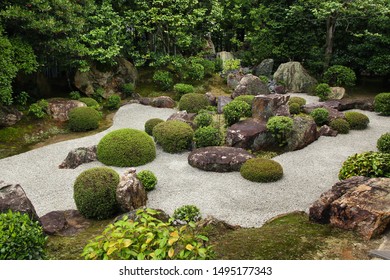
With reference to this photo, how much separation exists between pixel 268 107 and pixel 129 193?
9360 mm

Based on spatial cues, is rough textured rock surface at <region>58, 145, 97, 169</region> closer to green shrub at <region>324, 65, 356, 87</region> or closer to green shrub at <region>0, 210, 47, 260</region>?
green shrub at <region>0, 210, 47, 260</region>

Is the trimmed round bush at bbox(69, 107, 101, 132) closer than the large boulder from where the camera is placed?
Yes

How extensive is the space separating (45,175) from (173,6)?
17086mm

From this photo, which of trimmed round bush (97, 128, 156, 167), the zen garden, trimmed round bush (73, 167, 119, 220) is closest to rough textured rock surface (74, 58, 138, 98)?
the zen garden

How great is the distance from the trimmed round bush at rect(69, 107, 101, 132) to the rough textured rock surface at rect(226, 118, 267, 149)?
25.7 ft

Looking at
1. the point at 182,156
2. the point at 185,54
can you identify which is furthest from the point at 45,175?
the point at 185,54

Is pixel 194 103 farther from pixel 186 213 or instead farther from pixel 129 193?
pixel 186 213

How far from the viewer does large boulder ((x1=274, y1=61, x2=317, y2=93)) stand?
87.1 feet

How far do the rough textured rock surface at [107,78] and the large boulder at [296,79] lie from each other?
38.1ft

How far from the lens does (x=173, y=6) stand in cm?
2588

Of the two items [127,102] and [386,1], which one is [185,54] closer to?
[127,102]

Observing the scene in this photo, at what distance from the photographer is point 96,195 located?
10195 mm

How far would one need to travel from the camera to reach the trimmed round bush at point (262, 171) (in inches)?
502

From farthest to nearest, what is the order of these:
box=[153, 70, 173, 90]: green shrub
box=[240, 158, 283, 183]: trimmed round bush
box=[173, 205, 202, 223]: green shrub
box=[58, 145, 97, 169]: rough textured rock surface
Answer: box=[153, 70, 173, 90]: green shrub → box=[58, 145, 97, 169]: rough textured rock surface → box=[240, 158, 283, 183]: trimmed round bush → box=[173, 205, 202, 223]: green shrub
